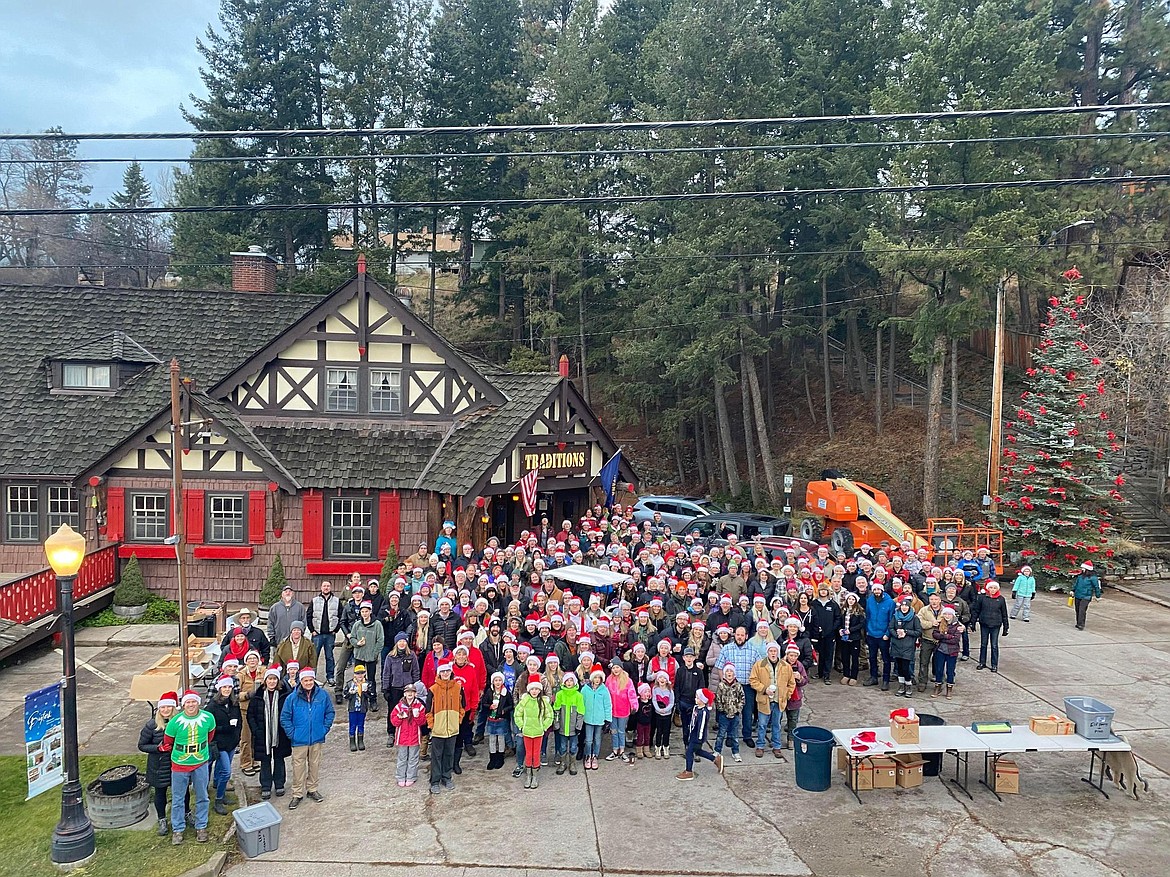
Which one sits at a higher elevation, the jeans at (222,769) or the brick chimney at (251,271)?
the brick chimney at (251,271)

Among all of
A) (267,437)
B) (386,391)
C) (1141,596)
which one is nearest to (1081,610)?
(1141,596)

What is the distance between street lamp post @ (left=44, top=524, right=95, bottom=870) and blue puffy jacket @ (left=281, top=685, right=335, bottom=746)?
208cm

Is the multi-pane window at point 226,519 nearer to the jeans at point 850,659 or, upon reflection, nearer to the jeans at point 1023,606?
the jeans at point 850,659

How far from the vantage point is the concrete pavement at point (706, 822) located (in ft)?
29.1

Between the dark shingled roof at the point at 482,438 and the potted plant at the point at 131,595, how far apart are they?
6612 millimetres

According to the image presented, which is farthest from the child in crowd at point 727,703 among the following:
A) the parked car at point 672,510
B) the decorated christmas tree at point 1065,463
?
the parked car at point 672,510

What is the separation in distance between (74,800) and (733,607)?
9.12 metres

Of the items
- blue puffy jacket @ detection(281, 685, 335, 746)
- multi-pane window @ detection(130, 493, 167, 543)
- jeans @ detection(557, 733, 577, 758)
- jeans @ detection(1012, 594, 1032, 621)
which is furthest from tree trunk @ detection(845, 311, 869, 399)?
blue puffy jacket @ detection(281, 685, 335, 746)

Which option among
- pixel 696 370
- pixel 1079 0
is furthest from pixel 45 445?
pixel 1079 0

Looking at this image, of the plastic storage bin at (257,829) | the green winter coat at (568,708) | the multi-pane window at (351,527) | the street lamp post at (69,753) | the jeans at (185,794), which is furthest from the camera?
the multi-pane window at (351,527)

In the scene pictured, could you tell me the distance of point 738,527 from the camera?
2417 centimetres

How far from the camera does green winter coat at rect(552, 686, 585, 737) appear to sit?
36.0ft

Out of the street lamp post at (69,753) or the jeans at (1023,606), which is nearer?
the street lamp post at (69,753)

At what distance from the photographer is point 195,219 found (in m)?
41.0
